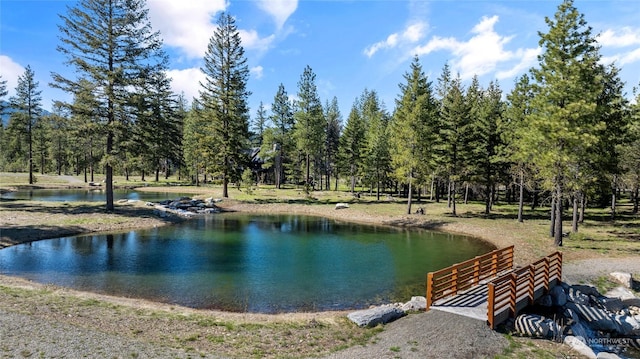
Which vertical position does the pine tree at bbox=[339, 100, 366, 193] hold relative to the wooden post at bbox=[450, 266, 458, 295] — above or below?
above

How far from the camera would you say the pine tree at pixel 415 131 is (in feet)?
130

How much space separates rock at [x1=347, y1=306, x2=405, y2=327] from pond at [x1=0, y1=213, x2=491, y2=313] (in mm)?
2491

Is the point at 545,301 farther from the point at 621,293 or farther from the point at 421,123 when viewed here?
A: the point at 421,123

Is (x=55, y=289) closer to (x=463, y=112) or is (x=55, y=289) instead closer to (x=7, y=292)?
(x=7, y=292)

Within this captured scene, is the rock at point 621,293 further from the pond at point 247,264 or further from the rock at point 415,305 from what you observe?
the rock at point 415,305

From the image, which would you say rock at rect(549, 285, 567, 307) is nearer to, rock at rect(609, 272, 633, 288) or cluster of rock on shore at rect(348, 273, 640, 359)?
cluster of rock on shore at rect(348, 273, 640, 359)

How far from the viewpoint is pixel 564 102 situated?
26.3 meters

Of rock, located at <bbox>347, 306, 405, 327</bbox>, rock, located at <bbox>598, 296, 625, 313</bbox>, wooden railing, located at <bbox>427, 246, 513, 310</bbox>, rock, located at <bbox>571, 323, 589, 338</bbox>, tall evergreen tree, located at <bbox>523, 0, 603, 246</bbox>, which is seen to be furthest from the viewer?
tall evergreen tree, located at <bbox>523, 0, 603, 246</bbox>

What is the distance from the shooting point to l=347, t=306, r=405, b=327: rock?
13195 mm

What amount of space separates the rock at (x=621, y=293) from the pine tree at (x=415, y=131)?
22.7 meters

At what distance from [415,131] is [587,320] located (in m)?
26.5

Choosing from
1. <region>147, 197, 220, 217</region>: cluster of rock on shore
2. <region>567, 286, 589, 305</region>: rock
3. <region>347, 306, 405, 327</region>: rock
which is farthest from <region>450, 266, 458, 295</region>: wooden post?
<region>147, 197, 220, 217</region>: cluster of rock on shore

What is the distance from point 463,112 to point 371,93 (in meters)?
A: 66.1

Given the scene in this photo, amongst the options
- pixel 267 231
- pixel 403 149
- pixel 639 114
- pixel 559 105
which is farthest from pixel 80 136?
pixel 639 114
